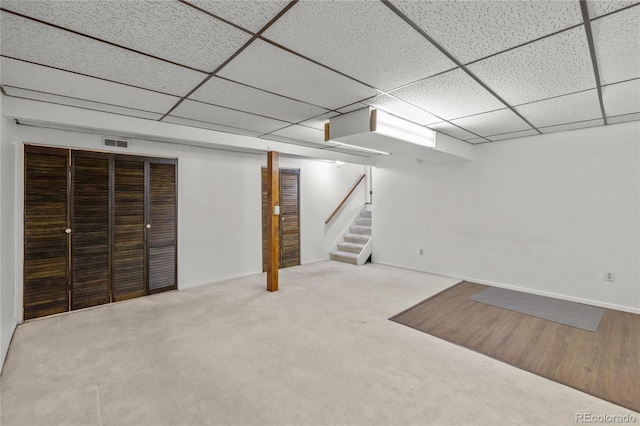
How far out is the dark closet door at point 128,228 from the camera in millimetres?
4035

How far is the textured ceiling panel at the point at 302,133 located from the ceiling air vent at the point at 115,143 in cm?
206

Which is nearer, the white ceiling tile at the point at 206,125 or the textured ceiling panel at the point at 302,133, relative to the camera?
the white ceiling tile at the point at 206,125

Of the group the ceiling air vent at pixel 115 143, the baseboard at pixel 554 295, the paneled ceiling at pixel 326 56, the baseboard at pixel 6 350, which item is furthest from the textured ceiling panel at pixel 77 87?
the baseboard at pixel 554 295

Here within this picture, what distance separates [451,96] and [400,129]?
0.76m

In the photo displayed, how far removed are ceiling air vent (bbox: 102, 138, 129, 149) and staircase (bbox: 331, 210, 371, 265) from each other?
4.63 m

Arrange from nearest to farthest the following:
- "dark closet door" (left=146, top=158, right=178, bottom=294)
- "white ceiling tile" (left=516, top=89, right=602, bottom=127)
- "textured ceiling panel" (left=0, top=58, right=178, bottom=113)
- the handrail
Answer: "textured ceiling panel" (left=0, top=58, right=178, bottom=113)
"white ceiling tile" (left=516, top=89, right=602, bottom=127)
"dark closet door" (left=146, top=158, right=178, bottom=294)
the handrail

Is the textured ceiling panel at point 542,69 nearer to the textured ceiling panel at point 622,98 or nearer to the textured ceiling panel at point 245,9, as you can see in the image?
the textured ceiling panel at point 622,98

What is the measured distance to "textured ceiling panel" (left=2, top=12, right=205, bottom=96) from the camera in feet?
5.45

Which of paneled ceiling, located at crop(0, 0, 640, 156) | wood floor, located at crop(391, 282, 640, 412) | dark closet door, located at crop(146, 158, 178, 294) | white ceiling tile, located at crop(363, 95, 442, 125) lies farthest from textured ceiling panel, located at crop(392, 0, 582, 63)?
dark closet door, located at crop(146, 158, 178, 294)

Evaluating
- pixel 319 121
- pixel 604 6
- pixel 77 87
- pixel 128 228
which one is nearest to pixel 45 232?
pixel 128 228

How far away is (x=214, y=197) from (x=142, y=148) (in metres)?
1.29

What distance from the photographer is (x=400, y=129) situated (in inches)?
135

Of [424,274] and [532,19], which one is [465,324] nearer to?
[424,274]

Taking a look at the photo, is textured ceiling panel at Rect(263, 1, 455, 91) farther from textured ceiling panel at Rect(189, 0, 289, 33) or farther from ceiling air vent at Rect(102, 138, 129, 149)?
ceiling air vent at Rect(102, 138, 129, 149)
